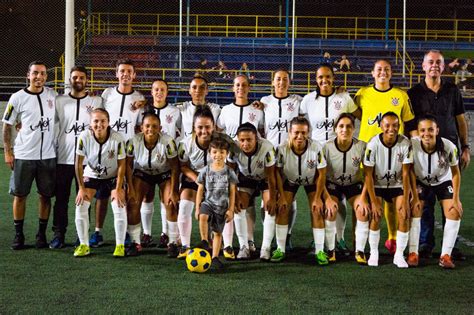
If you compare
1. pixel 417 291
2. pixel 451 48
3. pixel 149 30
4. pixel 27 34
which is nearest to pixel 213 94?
pixel 149 30

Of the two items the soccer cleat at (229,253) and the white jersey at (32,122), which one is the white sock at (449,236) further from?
the white jersey at (32,122)

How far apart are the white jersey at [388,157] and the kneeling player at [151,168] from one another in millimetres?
1622

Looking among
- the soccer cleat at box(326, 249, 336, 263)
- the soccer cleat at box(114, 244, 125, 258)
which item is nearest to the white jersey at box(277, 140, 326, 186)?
the soccer cleat at box(326, 249, 336, 263)

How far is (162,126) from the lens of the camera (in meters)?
5.92

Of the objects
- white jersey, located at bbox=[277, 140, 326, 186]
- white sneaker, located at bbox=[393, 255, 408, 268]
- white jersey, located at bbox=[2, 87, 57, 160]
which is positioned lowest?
white sneaker, located at bbox=[393, 255, 408, 268]

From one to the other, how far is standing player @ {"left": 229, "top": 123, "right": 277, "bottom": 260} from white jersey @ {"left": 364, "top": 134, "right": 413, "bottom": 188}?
0.79 m

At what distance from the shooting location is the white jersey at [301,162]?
17.7 feet

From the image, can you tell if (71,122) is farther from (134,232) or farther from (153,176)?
(134,232)

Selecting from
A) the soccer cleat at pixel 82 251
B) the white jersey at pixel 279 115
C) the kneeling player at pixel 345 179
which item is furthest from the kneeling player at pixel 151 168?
the kneeling player at pixel 345 179

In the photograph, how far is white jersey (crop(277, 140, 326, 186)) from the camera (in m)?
5.41

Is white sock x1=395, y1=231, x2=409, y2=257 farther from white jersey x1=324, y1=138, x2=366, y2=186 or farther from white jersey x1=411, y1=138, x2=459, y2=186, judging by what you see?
white jersey x1=324, y1=138, x2=366, y2=186

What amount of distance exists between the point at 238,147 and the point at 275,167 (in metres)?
0.35

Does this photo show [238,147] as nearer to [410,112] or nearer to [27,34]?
[410,112]

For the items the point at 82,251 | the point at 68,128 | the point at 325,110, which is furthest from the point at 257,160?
the point at 68,128
